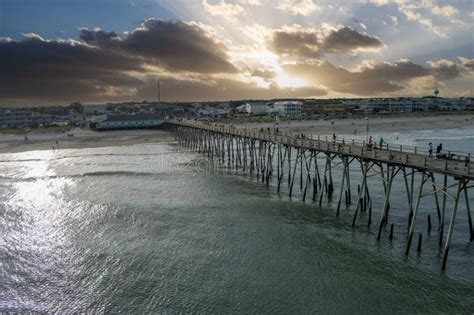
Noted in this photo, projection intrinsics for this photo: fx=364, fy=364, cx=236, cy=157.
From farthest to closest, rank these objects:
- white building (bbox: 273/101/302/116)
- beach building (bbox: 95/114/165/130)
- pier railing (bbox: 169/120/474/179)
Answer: white building (bbox: 273/101/302/116) < beach building (bbox: 95/114/165/130) < pier railing (bbox: 169/120/474/179)

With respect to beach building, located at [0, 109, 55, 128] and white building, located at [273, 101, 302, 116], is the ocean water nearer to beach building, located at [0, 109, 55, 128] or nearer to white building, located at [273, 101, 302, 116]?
beach building, located at [0, 109, 55, 128]

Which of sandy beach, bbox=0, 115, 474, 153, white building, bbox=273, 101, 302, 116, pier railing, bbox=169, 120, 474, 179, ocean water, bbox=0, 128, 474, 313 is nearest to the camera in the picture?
ocean water, bbox=0, 128, 474, 313

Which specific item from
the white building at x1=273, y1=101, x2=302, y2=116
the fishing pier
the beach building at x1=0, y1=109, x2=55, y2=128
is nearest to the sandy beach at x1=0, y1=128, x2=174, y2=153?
the fishing pier

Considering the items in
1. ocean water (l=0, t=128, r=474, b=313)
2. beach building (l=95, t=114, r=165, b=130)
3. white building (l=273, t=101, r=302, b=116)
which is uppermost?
white building (l=273, t=101, r=302, b=116)

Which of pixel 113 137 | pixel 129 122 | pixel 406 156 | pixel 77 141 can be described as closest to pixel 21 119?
pixel 129 122

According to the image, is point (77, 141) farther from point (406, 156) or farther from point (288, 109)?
point (288, 109)

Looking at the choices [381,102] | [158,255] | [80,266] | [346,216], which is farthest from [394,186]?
[381,102]

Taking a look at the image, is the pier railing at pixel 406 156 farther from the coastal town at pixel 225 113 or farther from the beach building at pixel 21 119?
the beach building at pixel 21 119
